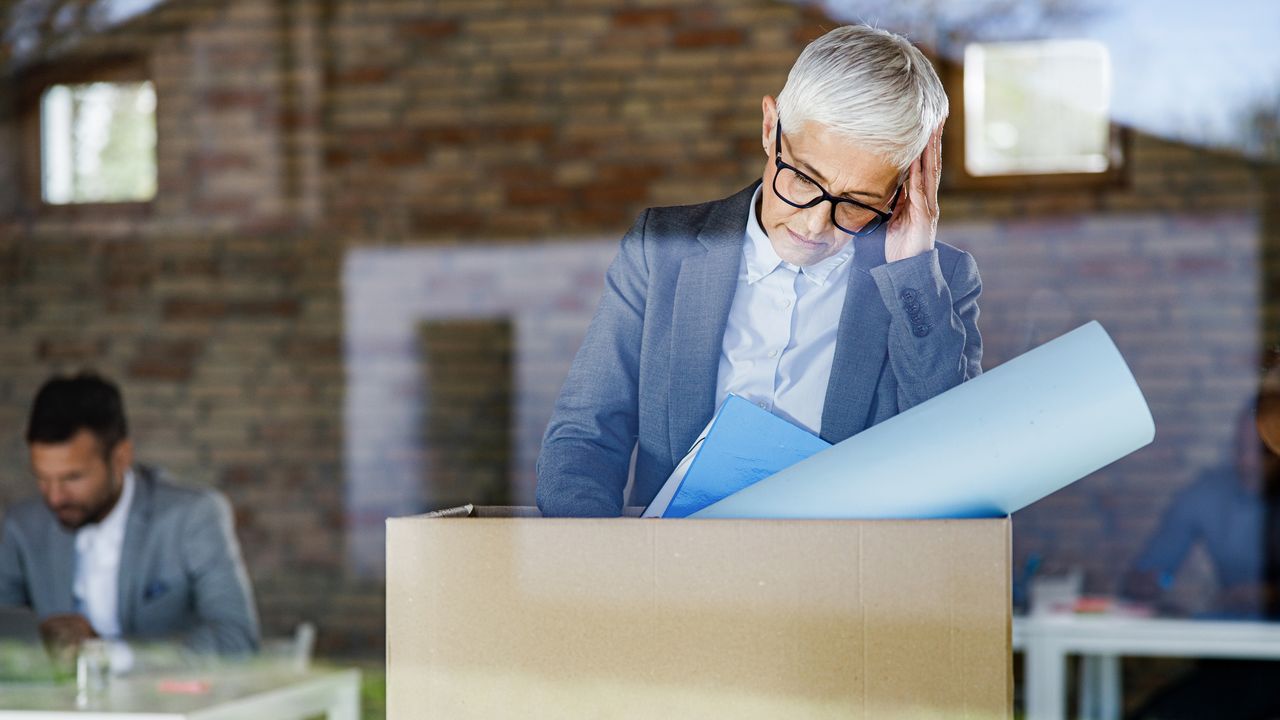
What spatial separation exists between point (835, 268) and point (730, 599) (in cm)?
39

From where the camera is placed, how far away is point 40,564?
3125 mm

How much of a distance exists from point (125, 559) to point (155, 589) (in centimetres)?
10

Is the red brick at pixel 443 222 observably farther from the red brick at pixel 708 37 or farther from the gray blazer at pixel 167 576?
the gray blazer at pixel 167 576

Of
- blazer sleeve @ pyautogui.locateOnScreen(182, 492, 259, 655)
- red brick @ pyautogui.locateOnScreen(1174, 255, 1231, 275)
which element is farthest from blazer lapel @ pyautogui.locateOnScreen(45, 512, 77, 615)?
red brick @ pyautogui.locateOnScreen(1174, 255, 1231, 275)

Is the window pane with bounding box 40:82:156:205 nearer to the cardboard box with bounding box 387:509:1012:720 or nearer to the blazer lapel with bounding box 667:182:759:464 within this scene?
the blazer lapel with bounding box 667:182:759:464

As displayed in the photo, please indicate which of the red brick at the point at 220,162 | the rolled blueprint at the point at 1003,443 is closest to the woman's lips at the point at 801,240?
the rolled blueprint at the point at 1003,443

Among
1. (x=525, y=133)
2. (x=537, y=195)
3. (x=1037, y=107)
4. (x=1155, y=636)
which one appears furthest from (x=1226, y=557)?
(x=525, y=133)

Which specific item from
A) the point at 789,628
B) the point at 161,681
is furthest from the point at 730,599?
the point at 161,681

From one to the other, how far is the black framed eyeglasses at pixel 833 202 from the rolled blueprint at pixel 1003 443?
0.27m

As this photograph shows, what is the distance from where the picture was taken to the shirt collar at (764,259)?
1.10 m

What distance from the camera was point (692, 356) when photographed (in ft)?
3.65

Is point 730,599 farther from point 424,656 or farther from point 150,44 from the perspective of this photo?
point 150,44

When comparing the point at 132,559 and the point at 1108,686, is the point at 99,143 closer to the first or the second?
the point at 132,559

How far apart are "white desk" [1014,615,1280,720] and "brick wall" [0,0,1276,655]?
4.97ft
